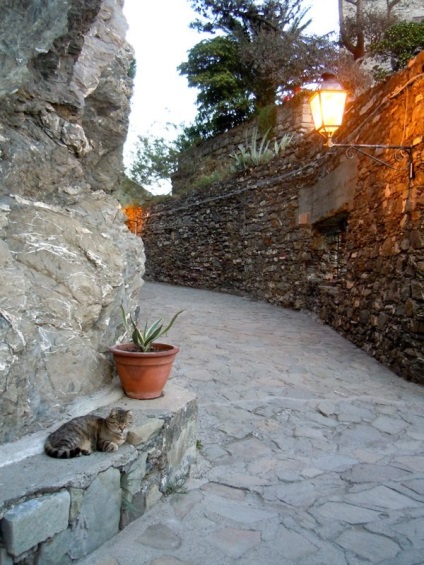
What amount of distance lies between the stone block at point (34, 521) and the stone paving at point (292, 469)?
280 mm

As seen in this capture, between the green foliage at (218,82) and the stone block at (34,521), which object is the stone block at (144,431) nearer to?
the stone block at (34,521)

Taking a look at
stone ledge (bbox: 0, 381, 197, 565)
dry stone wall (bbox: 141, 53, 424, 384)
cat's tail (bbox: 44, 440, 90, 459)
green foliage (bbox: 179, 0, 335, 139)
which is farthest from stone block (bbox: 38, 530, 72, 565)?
green foliage (bbox: 179, 0, 335, 139)

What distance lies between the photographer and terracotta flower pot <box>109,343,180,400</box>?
239cm

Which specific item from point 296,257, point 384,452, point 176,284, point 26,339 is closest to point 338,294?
point 296,257

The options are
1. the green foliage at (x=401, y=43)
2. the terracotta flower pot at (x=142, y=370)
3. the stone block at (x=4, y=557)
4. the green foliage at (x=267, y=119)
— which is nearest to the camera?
the stone block at (x=4, y=557)

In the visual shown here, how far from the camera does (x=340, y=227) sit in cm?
704

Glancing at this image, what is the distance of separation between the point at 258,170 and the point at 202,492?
25.9 ft

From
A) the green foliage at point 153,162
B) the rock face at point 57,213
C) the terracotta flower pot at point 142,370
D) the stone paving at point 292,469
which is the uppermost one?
the green foliage at point 153,162

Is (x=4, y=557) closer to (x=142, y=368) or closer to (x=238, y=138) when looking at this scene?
(x=142, y=368)

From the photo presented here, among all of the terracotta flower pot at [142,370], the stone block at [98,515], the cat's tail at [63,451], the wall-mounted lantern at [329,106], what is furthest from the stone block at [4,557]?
the wall-mounted lantern at [329,106]

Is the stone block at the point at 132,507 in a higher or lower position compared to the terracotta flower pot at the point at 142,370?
lower

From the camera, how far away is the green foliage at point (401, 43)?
11.6 metres

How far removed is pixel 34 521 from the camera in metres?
1.50

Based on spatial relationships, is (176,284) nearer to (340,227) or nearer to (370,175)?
(340,227)
